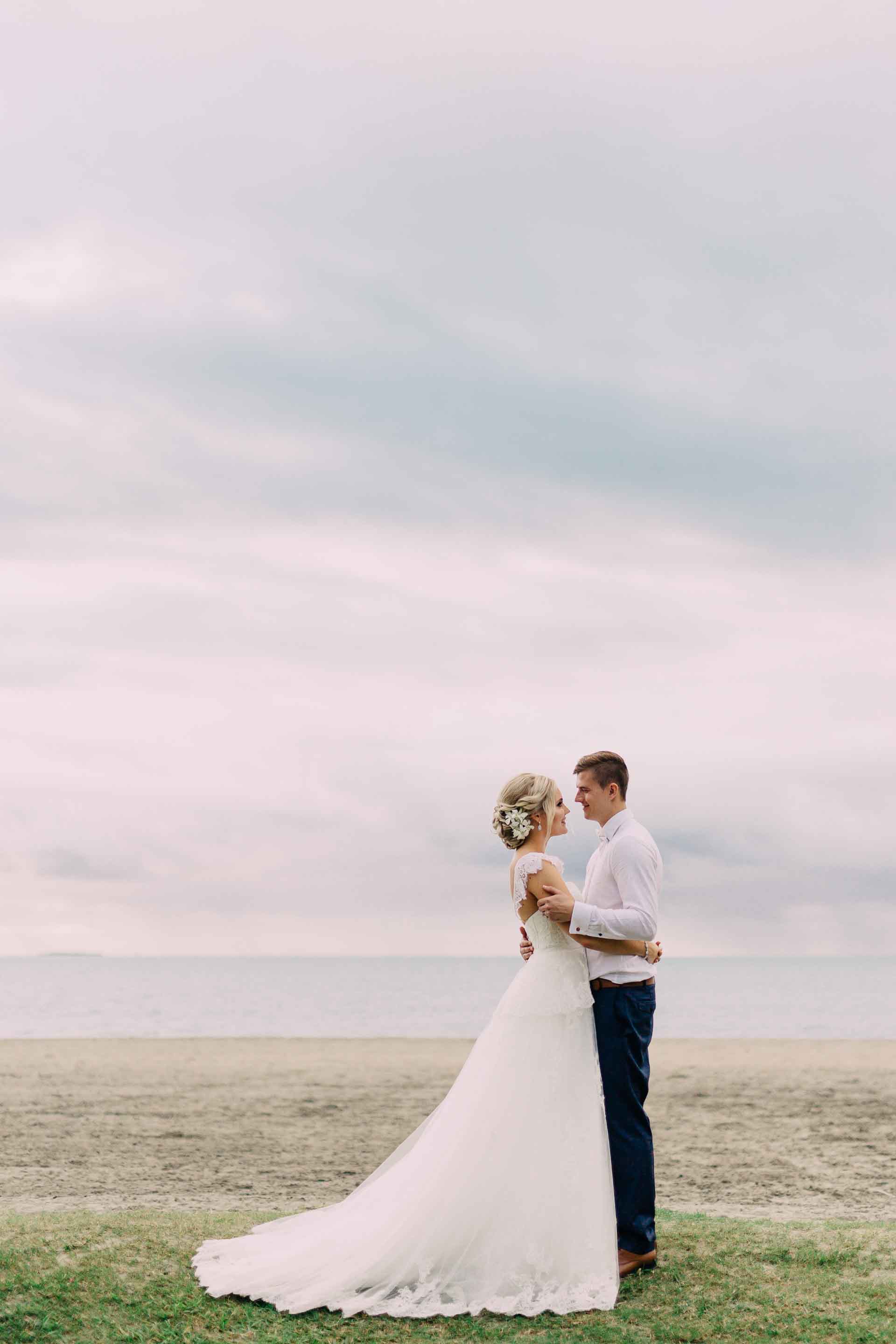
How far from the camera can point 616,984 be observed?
21.2ft

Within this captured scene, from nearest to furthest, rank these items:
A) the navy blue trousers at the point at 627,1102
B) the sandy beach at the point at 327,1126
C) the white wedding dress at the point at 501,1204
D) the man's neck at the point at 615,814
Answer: the white wedding dress at the point at 501,1204, the navy blue trousers at the point at 627,1102, the man's neck at the point at 615,814, the sandy beach at the point at 327,1126

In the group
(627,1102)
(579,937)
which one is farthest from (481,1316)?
(579,937)

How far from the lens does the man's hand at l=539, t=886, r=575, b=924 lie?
633cm

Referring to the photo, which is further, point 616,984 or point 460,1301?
point 616,984

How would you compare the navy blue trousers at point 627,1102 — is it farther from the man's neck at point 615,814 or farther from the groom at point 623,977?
the man's neck at point 615,814

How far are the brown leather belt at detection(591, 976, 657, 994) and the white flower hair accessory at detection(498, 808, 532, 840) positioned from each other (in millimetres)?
941

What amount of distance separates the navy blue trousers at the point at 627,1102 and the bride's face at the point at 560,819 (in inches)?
36.9

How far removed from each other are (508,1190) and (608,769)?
241cm

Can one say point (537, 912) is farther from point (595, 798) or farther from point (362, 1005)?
point (362, 1005)

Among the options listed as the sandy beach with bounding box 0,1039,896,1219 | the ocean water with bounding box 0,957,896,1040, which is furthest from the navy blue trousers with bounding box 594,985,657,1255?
the ocean water with bounding box 0,957,896,1040

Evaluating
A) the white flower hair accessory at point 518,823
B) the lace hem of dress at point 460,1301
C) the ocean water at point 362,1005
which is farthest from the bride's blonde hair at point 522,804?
the ocean water at point 362,1005

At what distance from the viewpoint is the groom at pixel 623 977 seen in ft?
20.8

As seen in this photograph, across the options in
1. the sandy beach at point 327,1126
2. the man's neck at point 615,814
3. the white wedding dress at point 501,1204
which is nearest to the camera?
the white wedding dress at point 501,1204

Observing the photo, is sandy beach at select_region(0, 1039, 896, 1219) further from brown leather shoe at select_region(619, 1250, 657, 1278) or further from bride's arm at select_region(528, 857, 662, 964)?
bride's arm at select_region(528, 857, 662, 964)
